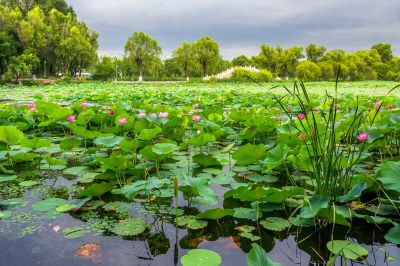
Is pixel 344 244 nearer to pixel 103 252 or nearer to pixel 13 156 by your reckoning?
pixel 103 252

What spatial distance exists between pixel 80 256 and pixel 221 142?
2154 mm

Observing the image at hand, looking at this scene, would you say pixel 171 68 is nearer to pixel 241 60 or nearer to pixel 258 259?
pixel 241 60

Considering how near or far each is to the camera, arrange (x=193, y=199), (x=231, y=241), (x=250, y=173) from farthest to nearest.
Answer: (x=250, y=173) < (x=193, y=199) < (x=231, y=241)

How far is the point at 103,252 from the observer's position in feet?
3.88

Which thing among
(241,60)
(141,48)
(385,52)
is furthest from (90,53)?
(385,52)

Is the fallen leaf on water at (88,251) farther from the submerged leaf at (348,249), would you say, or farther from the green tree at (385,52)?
the green tree at (385,52)

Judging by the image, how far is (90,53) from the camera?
29.0m

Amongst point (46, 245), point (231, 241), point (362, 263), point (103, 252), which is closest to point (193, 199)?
point (231, 241)

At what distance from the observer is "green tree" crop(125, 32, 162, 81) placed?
3434cm

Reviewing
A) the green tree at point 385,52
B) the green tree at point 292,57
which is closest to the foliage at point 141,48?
the green tree at point 292,57

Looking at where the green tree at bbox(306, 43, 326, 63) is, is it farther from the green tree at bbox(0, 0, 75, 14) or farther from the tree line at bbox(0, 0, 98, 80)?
the green tree at bbox(0, 0, 75, 14)

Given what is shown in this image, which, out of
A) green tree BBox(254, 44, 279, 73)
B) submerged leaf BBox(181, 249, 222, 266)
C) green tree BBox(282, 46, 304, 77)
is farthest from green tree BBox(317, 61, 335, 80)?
submerged leaf BBox(181, 249, 222, 266)

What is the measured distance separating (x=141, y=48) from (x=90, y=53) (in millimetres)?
6874

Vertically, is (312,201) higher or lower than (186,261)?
higher
